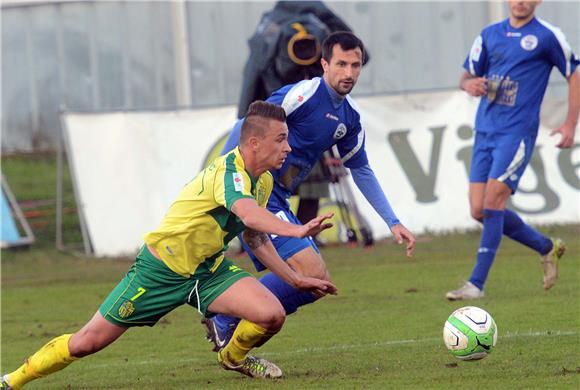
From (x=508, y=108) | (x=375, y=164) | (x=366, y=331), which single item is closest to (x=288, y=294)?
(x=366, y=331)

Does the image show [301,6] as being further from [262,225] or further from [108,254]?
[262,225]

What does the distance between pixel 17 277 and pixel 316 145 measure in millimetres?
7951

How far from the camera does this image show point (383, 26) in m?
22.3

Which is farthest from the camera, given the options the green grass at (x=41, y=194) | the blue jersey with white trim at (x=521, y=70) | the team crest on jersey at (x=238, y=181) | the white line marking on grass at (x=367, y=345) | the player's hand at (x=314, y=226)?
the green grass at (x=41, y=194)

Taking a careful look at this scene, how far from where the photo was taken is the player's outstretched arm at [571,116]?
428 inches

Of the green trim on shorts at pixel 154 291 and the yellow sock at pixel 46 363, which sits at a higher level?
the green trim on shorts at pixel 154 291

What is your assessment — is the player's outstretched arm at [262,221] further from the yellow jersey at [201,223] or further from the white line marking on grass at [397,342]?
the white line marking on grass at [397,342]

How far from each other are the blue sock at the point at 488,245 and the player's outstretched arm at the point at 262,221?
431cm

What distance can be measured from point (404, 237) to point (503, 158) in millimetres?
3405

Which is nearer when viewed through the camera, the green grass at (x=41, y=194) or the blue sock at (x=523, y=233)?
the blue sock at (x=523, y=233)

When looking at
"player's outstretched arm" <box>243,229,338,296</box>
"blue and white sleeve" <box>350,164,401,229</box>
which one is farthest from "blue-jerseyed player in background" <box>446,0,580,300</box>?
"player's outstretched arm" <box>243,229,338,296</box>

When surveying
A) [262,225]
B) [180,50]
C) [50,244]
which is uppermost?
[262,225]

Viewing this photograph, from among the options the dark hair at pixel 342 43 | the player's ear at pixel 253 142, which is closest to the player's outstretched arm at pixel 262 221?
the player's ear at pixel 253 142

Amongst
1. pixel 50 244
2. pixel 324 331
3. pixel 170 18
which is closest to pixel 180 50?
pixel 170 18
